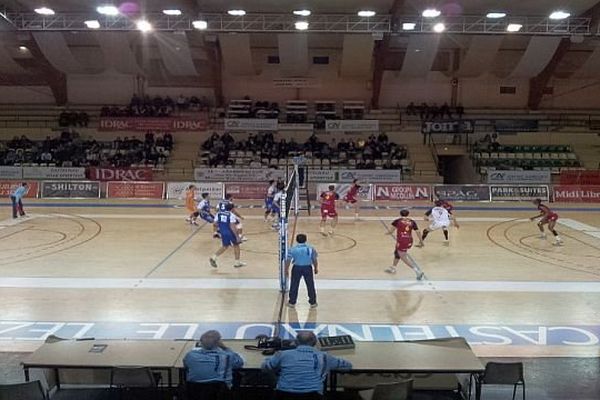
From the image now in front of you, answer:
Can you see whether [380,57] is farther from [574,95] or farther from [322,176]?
[574,95]

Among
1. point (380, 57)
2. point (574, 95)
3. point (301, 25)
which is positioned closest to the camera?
point (301, 25)

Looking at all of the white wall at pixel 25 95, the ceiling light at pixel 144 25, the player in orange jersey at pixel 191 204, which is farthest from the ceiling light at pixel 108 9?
the white wall at pixel 25 95

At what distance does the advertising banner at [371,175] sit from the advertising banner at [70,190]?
13.0 metres

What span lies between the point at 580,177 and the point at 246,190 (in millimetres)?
18339

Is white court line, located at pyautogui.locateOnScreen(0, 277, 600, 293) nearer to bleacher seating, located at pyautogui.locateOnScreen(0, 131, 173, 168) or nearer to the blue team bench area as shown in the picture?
the blue team bench area

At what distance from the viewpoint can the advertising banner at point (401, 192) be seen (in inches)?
1203

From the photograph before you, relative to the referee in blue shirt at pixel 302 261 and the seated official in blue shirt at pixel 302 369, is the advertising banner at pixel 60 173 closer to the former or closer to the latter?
the referee in blue shirt at pixel 302 261

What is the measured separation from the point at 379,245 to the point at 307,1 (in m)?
15.1

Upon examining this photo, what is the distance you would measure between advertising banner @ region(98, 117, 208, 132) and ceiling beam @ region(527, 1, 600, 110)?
20773 mm

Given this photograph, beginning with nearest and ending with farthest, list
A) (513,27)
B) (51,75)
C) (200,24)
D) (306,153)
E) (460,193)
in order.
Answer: (200,24)
(513,27)
(460,193)
(306,153)
(51,75)

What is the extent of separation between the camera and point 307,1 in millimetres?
28766

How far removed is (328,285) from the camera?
13.8 metres

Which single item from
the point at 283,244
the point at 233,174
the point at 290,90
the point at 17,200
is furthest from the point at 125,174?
the point at 283,244

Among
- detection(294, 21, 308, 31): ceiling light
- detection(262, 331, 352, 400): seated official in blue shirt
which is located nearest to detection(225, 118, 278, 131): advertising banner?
detection(294, 21, 308, 31): ceiling light
